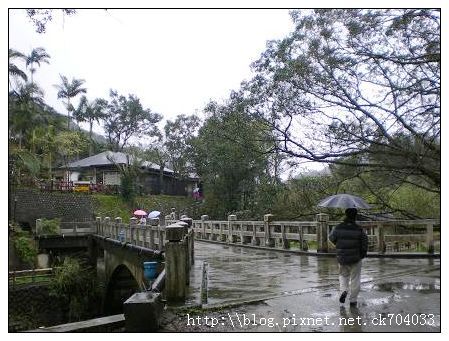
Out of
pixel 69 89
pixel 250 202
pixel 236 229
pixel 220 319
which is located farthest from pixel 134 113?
pixel 220 319

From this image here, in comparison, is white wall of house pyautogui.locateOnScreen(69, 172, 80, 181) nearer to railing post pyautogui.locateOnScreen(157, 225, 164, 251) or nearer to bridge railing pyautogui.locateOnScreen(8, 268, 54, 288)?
bridge railing pyautogui.locateOnScreen(8, 268, 54, 288)

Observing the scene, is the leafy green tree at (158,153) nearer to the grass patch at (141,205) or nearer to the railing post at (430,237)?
the grass patch at (141,205)

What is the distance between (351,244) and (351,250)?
0.29ft

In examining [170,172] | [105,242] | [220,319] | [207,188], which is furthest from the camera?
[170,172]

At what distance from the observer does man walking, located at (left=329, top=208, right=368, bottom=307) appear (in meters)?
6.33

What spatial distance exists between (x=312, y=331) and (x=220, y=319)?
1.28 m

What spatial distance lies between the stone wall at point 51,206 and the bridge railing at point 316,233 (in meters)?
15.1

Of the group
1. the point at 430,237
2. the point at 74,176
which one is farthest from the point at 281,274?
the point at 74,176

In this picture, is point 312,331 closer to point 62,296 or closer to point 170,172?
point 62,296

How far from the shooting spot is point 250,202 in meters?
30.6

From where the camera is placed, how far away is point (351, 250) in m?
6.32

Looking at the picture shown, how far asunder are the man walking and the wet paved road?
0.28 meters

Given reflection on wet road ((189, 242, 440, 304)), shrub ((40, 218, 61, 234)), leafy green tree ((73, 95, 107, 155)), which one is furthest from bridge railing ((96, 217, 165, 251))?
leafy green tree ((73, 95, 107, 155))

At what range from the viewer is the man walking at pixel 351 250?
633cm
